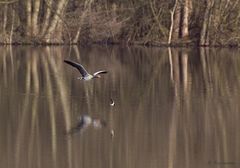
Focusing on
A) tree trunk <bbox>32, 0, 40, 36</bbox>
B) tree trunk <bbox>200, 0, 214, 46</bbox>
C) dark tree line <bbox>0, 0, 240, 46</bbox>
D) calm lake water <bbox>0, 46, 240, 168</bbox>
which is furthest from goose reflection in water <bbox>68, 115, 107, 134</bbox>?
tree trunk <bbox>32, 0, 40, 36</bbox>

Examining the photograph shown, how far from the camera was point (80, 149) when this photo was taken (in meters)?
11.0

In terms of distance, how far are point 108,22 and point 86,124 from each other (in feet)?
97.9

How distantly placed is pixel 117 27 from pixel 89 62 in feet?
47.6

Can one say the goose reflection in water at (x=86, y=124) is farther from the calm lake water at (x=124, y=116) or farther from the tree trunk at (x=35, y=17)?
the tree trunk at (x=35, y=17)

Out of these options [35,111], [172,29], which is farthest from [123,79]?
[172,29]

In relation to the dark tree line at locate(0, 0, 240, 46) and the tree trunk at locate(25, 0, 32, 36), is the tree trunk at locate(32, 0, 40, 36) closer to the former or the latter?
the dark tree line at locate(0, 0, 240, 46)

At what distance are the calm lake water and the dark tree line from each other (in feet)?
50.0

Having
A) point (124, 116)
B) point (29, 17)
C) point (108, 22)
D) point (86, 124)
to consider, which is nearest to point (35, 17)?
point (29, 17)

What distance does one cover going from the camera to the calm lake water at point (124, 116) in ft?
34.2

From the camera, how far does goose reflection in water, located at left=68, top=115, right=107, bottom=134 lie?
1275 centimetres

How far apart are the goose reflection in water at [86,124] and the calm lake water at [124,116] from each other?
103 millimetres

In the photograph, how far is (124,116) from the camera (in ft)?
46.8

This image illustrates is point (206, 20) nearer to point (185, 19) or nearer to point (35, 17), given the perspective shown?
point (185, 19)

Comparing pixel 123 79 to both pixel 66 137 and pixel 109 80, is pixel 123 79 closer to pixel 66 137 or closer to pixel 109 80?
pixel 109 80
